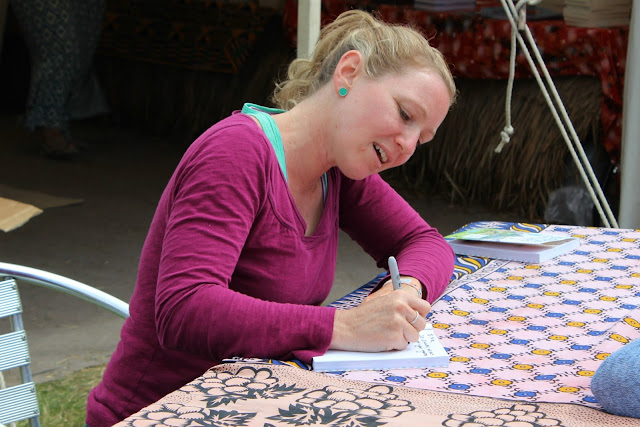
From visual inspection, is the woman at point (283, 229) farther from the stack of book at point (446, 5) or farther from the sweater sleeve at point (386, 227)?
the stack of book at point (446, 5)

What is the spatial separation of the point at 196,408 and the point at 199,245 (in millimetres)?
296

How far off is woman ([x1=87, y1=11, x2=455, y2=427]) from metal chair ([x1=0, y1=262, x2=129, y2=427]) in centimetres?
15

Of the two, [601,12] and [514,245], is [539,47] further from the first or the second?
[514,245]

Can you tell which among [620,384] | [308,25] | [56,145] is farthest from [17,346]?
[56,145]

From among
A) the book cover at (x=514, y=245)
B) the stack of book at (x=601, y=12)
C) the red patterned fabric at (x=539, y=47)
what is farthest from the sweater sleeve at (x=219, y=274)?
the stack of book at (x=601, y=12)

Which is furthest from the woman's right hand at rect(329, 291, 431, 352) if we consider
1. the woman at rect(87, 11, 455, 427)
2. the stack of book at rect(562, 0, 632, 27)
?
the stack of book at rect(562, 0, 632, 27)

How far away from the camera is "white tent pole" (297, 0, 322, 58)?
2.69 metres

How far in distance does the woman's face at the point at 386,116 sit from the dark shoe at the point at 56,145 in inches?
184

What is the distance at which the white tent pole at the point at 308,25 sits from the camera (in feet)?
8.82

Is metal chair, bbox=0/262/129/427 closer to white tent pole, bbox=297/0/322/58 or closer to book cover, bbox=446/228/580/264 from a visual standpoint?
book cover, bbox=446/228/580/264

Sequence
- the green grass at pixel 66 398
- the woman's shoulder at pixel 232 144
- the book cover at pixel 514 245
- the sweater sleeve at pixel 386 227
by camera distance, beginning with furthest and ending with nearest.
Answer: the green grass at pixel 66 398 < the book cover at pixel 514 245 < the sweater sleeve at pixel 386 227 < the woman's shoulder at pixel 232 144

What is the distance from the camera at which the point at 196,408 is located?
1.08 meters

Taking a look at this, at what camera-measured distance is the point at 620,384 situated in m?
1.09

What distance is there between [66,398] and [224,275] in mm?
1709
